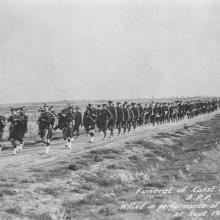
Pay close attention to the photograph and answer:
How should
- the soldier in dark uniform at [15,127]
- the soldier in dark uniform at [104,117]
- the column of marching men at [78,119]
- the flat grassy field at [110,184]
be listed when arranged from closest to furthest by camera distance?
the flat grassy field at [110,184] < the soldier in dark uniform at [15,127] < the column of marching men at [78,119] < the soldier in dark uniform at [104,117]

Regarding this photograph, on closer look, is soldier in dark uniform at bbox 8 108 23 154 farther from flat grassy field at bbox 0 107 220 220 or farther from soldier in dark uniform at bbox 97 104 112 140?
soldier in dark uniform at bbox 97 104 112 140

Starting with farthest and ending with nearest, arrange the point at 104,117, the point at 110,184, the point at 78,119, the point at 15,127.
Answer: the point at 78,119 → the point at 104,117 → the point at 15,127 → the point at 110,184

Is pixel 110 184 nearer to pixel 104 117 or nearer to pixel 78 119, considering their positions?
pixel 104 117

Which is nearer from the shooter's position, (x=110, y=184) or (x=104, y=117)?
(x=110, y=184)

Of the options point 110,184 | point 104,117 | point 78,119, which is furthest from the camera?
point 78,119

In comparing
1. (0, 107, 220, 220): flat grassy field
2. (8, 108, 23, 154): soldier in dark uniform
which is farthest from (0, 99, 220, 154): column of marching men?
(0, 107, 220, 220): flat grassy field

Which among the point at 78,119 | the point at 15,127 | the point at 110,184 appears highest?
the point at 15,127

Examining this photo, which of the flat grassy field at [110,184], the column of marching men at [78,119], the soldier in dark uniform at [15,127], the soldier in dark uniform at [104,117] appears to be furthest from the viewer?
the soldier in dark uniform at [104,117]

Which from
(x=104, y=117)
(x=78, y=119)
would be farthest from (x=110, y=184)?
(x=78, y=119)

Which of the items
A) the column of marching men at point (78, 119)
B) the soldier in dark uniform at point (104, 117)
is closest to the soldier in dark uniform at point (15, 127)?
the column of marching men at point (78, 119)

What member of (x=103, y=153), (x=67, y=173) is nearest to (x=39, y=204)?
(x=67, y=173)

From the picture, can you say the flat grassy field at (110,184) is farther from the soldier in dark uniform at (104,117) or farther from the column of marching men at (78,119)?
the soldier in dark uniform at (104,117)

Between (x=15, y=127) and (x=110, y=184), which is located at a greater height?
(x=15, y=127)

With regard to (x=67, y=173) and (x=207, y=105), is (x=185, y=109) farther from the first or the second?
(x=67, y=173)
